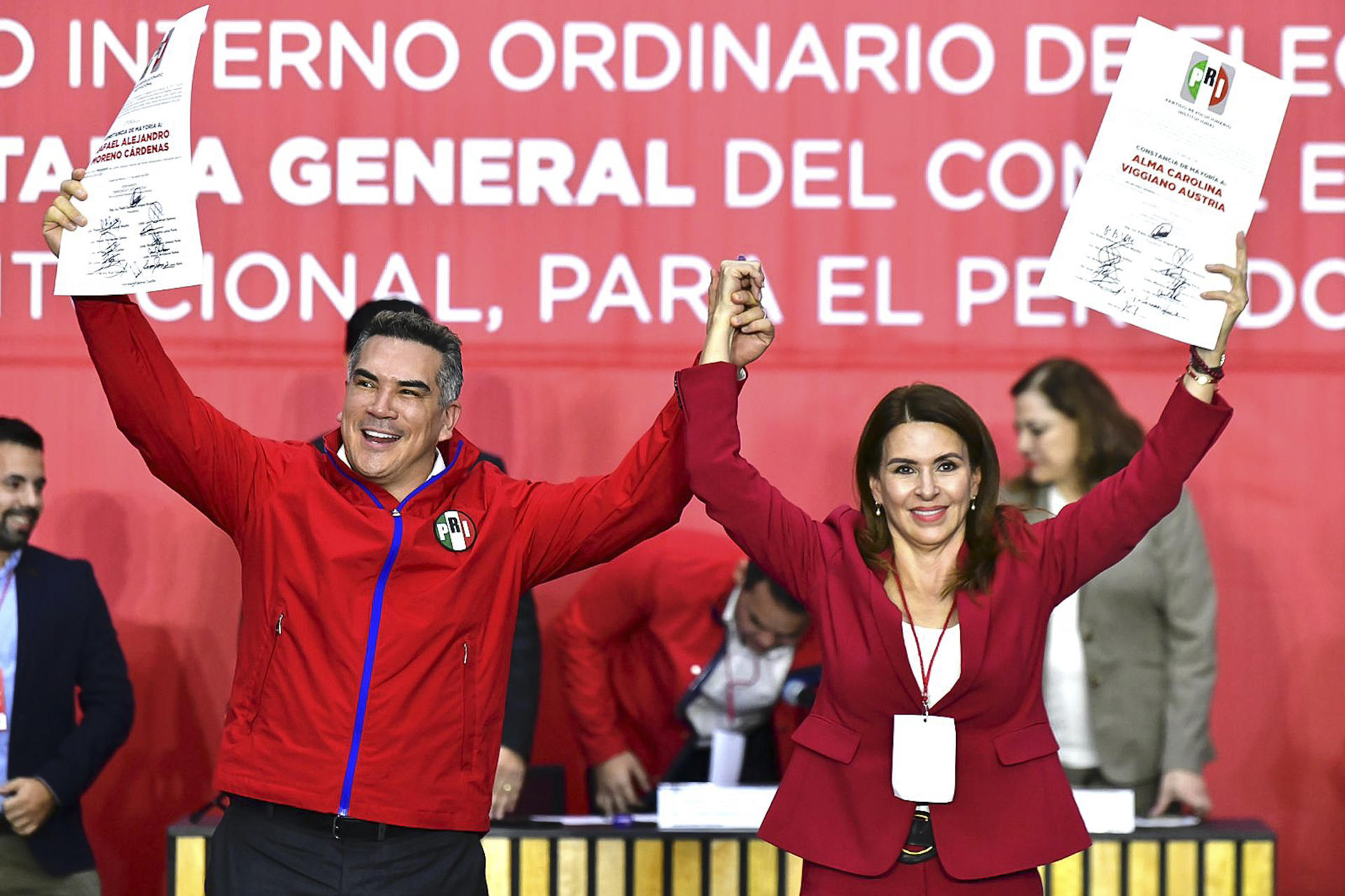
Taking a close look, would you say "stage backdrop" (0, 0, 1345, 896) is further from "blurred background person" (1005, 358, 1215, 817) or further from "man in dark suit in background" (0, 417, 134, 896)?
"man in dark suit in background" (0, 417, 134, 896)

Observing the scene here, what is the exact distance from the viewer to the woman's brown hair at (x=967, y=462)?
8.18 feet

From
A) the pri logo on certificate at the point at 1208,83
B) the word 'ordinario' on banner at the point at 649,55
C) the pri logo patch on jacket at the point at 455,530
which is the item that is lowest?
the pri logo patch on jacket at the point at 455,530

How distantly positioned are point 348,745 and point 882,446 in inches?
34.9

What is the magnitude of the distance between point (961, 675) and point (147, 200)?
4.36 feet

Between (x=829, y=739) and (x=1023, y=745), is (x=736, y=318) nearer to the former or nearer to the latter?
(x=829, y=739)

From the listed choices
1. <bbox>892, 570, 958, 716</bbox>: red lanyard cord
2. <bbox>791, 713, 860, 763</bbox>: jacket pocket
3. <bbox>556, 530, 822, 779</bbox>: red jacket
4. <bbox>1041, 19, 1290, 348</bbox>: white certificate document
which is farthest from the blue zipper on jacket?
<bbox>556, 530, 822, 779</bbox>: red jacket

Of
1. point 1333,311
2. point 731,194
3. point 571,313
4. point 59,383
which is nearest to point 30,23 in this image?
point 59,383

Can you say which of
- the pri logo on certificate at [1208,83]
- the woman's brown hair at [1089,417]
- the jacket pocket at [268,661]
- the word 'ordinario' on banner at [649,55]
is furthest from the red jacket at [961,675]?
the word 'ordinario' on banner at [649,55]

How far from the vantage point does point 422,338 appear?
2.54 meters

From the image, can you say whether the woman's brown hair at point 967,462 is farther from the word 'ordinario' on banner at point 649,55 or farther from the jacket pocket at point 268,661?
the word 'ordinario' on banner at point 649,55

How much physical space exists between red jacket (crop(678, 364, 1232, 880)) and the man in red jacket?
5.1 inches

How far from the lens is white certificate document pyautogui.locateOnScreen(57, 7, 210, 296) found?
2.37m

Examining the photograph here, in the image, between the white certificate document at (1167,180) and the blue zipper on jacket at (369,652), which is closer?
the blue zipper on jacket at (369,652)

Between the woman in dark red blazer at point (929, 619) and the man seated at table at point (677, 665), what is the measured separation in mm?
1235
